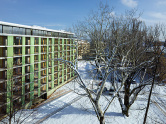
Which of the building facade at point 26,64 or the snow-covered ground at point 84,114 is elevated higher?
the building facade at point 26,64

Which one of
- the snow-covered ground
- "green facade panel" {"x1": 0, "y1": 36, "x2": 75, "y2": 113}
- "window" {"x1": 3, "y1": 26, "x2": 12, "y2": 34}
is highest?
"window" {"x1": 3, "y1": 26, "x2": 12, "y2": 34}

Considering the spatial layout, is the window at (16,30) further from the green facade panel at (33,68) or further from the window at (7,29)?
the green facade panel at (33,68)

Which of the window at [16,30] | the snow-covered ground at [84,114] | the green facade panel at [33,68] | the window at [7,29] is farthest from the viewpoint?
the window at [16,30]

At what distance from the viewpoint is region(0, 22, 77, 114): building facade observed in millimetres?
14078

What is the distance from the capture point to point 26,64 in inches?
667

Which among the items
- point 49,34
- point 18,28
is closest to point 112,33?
point 18,28

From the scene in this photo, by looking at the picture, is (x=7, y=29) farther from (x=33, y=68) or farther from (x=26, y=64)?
(x=33, y=68)

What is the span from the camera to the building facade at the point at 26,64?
554 inches

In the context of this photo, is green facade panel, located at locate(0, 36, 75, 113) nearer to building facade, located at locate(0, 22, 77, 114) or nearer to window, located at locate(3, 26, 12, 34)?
building facade, located at locate(0, 22, 77, 114)

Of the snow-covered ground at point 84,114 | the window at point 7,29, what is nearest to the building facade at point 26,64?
the window at point 7,29

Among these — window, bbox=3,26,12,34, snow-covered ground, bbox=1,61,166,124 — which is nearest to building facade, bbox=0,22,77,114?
window, bbox=3,26,12,34

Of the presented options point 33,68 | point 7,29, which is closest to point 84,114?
point 33,68

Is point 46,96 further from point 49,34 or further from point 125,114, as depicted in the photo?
point 125,114

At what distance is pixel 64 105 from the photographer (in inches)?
691
